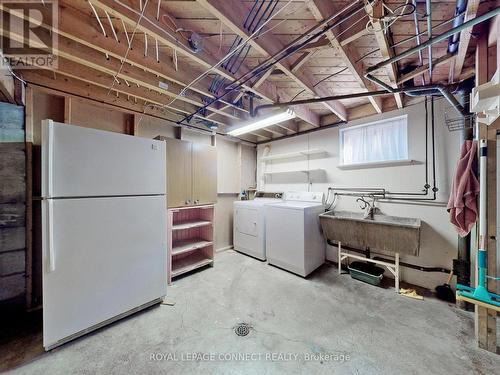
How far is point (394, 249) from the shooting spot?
2594 mm

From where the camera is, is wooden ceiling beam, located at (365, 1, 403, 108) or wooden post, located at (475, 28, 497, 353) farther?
wooden post, located at (475, 28, 497, 353)

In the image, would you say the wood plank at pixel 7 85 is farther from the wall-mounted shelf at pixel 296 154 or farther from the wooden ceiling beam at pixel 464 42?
the wall-mounted shelf at pixel 296 154

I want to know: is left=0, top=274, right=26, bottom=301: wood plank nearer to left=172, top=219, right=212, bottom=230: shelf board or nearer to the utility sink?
left=172, top=219, right=212, bottom=230: shelf board

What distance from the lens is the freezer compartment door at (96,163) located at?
163cm

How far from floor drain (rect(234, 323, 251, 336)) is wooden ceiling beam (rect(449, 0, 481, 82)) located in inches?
119

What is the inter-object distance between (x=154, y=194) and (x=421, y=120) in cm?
372

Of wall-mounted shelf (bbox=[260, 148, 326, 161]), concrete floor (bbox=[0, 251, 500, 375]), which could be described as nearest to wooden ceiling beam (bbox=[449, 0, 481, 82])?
wall-mounted shelf (bbox=[260, 148, 326, 161])

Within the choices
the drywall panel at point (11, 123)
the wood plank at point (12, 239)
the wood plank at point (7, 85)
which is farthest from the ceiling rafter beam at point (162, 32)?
the wood plank at point (12, 239)

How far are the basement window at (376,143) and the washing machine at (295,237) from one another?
0.91 meters

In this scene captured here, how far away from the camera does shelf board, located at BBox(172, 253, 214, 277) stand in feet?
9.72

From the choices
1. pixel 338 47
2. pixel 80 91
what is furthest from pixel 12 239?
pixel 338 47

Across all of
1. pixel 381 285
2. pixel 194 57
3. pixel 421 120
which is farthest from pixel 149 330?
pixel 421 120

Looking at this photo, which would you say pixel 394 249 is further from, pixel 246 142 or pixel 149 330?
pixel 246 142

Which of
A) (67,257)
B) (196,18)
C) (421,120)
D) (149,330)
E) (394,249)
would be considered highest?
(196,18)
